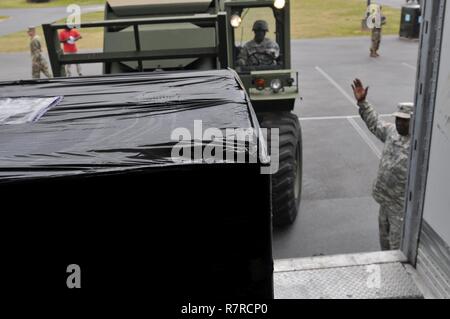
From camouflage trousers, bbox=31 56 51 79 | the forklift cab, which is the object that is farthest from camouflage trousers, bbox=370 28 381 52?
the forklift cab

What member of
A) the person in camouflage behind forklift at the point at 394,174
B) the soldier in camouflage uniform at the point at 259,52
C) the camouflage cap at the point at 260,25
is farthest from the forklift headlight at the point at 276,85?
the person in camouflage behind forklift at the point at 394,174

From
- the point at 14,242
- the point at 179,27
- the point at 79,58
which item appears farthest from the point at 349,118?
the point at 14,242

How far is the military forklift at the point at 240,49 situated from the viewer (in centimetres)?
511

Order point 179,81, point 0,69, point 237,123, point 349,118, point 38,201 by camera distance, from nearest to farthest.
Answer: point 38,201 → point 237,123 → point 179,81 → point 349,118 → point 0,69

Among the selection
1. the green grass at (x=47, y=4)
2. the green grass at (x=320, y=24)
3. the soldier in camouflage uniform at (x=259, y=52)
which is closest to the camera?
the soldier in camouflage uniform at (x=259, y=52)

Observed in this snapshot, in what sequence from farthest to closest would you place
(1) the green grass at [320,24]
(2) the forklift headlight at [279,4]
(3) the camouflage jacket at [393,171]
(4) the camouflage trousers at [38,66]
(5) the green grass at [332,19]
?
(5) the green grass at [332,19]
(1) the green grass at [320,24]
(4) the camouflage trousers at [38,66]
(2) the forklift headlight at [279,4]
(3) the camouflage jacket at [393,171]

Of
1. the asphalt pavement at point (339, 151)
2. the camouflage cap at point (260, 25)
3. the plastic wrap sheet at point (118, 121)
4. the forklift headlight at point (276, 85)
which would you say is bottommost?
the asphalt pavement at point (339, 151)

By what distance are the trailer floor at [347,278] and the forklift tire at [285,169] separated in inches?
73.5

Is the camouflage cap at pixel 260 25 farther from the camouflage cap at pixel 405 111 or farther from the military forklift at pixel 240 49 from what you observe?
the camouflage cap at pixel 405 111

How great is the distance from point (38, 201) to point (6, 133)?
0.53 meters

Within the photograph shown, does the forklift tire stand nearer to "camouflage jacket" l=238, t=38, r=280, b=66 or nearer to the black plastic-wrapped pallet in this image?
"camouflage jacket" l=238, t=38, r=280, b=66

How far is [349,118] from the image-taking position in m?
9.76
